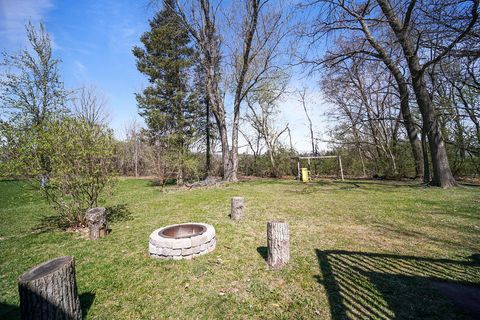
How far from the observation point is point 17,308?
2.93m

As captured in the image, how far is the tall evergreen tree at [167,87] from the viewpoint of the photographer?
1636 centimetres

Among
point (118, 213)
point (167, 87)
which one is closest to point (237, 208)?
point (118, 213)

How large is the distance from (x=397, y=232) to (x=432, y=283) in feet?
7.34

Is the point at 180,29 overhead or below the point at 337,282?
overhead

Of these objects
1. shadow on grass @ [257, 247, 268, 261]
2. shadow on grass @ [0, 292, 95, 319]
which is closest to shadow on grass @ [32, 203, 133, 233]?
shadow on grass @ [0, 292, 95, 319]

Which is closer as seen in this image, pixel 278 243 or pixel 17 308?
pixel 17 308

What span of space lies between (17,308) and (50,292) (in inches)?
53.6

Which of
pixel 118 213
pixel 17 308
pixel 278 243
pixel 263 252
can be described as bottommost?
pixel 17 308

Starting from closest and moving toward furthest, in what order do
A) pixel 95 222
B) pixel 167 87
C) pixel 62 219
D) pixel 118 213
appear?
pixel 95 222
pixel 62 219
pixel 118 213
pixel 167 87

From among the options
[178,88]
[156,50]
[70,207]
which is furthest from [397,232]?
[156,50]

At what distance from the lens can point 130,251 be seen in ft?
15.0

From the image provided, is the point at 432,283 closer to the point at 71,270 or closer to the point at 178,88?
the point at 71,270

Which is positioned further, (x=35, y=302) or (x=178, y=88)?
(x=178, y=88)

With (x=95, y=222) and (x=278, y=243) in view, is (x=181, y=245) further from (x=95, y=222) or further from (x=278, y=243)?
(x=95, y=222)
